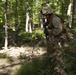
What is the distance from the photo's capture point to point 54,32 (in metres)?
6.65

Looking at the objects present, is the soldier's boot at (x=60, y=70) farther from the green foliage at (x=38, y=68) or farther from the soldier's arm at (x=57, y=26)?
the soldier's arm at (x=57, y=26)

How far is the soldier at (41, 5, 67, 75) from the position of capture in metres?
6.58

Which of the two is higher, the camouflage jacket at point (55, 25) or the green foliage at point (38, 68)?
the camouflage jacket at point (55, 25)

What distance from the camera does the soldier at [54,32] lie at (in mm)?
6582

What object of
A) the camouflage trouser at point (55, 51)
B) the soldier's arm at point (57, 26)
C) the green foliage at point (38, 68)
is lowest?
the green foliage at point (38, 68)

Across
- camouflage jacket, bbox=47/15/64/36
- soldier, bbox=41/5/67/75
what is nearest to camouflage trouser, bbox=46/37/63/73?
soldier, bbox=41/5/67/75

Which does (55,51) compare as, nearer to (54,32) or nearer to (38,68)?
(54,32)

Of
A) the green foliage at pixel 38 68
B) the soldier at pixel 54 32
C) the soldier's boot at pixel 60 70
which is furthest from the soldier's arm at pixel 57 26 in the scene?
the green foliage at pixel 38 68

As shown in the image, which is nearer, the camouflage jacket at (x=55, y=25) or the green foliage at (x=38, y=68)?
the camouflage jacket at (x=55, y=25)

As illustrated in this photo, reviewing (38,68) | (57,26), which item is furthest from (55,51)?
(38,68)

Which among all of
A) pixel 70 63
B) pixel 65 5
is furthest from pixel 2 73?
pixel 65 5

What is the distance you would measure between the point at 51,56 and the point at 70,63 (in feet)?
3.32

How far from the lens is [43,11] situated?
261 inches

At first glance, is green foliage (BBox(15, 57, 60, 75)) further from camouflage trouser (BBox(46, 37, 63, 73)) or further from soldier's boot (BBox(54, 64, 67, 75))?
soldier's boot (BBox(54, 64, 67, 75))
